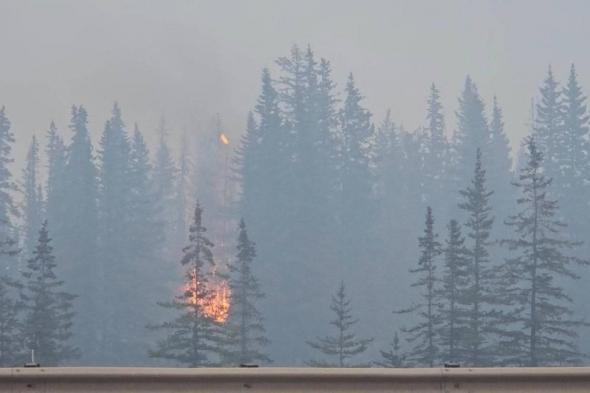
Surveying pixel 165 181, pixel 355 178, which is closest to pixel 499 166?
pixel 355 178

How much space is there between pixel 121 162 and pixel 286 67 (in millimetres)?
18653

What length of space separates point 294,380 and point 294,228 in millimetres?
56122

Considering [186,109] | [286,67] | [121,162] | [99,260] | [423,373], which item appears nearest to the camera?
[423,373]

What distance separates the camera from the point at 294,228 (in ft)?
200

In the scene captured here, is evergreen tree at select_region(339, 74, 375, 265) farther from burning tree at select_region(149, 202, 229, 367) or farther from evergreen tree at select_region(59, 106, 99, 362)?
evergreen tree at select_region(59, 106, 99, 362)

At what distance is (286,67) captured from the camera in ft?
237

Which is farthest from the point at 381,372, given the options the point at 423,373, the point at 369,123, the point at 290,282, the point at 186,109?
the point at 186,109

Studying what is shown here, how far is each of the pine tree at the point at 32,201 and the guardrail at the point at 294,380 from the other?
57655 mm

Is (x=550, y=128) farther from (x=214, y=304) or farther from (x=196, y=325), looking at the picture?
(x=196, y=325)

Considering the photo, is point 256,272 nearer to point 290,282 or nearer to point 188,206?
point 290,282

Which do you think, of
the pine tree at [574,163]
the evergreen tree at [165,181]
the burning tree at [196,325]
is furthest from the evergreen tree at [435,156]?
the burning tree at [196,325]

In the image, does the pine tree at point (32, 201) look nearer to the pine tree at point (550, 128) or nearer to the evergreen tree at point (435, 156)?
the evergreen tree at point (435, 156)

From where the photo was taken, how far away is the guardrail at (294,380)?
15.8 ft

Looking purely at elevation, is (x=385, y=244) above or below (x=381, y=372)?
above
